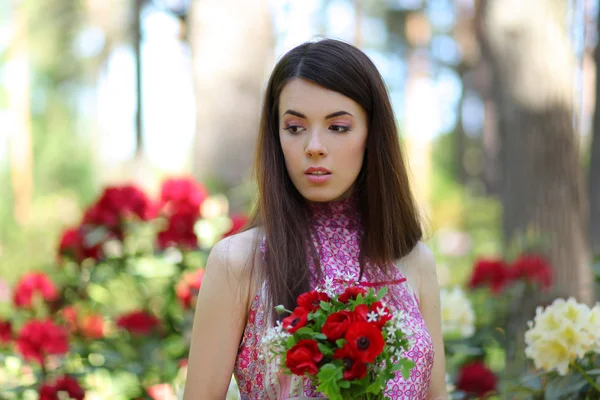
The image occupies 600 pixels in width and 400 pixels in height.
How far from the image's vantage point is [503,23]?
18.6 ft


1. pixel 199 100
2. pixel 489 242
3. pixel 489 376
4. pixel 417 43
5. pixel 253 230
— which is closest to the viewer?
pixel 253 230

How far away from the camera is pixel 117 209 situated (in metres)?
3.86

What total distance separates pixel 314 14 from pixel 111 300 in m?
26.1

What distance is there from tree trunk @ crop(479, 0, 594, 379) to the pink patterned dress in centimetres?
340

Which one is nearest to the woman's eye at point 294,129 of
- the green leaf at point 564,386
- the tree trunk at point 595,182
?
the green leaf at point 564,386

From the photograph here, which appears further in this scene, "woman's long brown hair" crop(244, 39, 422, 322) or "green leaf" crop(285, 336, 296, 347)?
"woman's long brown hair" crop(244, 39, 422, 322)

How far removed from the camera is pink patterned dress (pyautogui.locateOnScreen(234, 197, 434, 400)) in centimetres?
203

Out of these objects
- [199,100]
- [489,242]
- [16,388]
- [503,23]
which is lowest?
[489,242]

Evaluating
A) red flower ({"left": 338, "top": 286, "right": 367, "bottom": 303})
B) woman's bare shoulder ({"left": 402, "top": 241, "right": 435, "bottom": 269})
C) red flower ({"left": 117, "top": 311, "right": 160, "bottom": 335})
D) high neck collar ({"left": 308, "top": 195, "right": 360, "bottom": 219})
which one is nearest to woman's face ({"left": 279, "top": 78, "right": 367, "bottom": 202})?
high neck collar ({"left": 308, "top": 195, "right": 360, "bottom": 219})

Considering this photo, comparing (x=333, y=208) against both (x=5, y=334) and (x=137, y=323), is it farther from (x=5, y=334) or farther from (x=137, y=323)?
(x=5, y=334)

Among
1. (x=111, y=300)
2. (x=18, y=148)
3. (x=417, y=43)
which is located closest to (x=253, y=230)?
(x=111, y=300)

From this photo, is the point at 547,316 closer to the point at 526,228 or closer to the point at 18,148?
the point at 526,228

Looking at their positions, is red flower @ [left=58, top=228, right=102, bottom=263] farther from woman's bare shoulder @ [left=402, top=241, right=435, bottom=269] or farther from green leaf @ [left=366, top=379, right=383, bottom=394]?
green leaf @ [left=366, top=379, right=383, bottom=394]

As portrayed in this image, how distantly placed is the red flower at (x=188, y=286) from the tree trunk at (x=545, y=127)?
8.38ft
